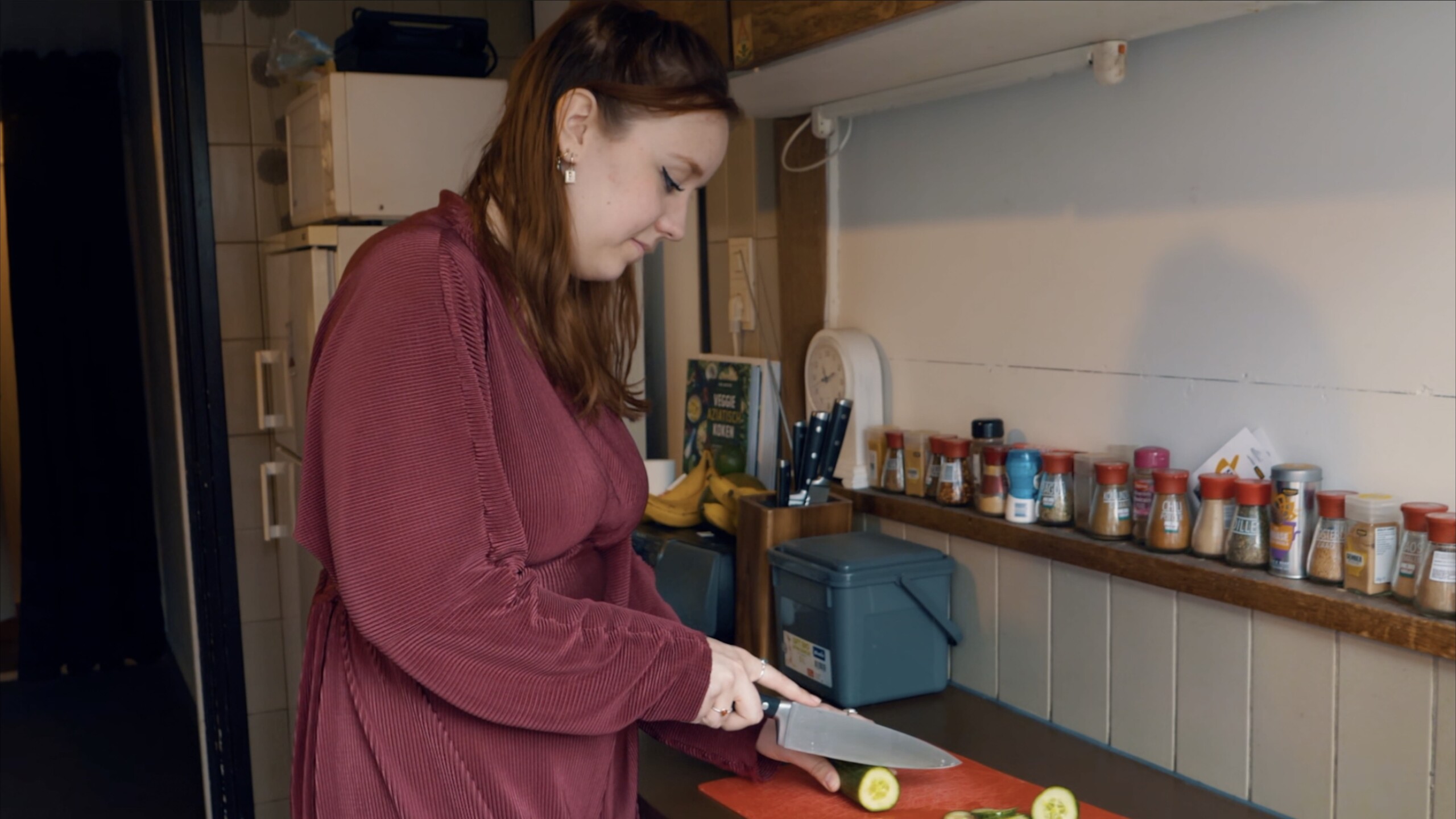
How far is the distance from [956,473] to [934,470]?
0.08 meters

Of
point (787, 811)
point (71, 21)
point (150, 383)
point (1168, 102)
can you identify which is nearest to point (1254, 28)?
point (1168, 102)

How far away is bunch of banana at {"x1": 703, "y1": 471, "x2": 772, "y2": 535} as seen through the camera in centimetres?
209

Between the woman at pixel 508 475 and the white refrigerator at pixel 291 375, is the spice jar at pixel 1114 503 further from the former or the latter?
the white refrigerator at pixel 291 375

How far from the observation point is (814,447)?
6.31 feet

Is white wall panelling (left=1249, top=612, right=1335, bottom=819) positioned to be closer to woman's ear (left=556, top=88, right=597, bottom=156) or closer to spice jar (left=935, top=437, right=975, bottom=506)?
spice jar (left=935, top=437, right=975, bottom=506)

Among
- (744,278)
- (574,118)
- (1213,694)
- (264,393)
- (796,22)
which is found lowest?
(1213,694)

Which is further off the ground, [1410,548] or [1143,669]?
[1410,548]

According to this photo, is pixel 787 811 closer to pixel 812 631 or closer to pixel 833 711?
pixel 833 711

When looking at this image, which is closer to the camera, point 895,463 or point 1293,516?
point 1293,516

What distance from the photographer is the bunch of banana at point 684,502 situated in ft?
7.17

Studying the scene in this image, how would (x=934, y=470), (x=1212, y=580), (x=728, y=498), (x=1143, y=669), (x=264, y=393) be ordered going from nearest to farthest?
(x=1212, y=580), (x=1143, y=669), (x=934, y=470), (x=728, y=498), (x=264, y=393)

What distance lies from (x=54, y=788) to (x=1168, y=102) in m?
2.89

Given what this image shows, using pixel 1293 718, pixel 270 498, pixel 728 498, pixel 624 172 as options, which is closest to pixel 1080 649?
pixel 1293 718

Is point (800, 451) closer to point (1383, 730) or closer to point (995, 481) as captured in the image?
point (995, 481)
